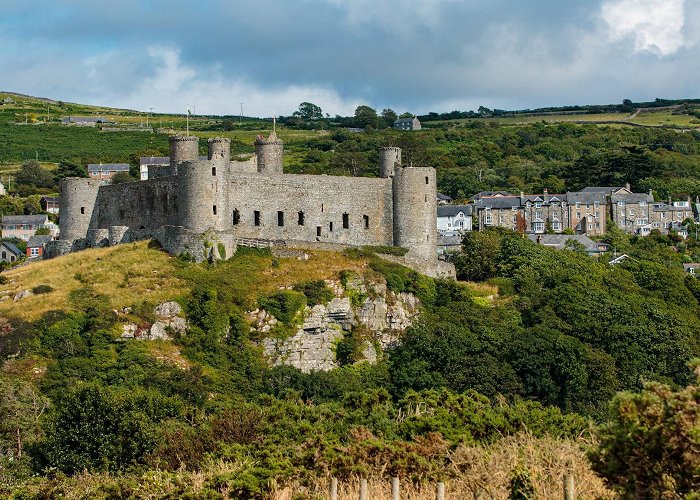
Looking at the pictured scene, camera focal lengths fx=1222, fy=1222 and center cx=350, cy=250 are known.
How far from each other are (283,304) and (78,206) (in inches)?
540

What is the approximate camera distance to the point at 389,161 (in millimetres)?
57562

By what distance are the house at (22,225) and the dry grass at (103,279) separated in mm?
42368

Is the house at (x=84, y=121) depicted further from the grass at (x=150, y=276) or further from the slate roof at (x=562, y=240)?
the grass at (x=150, y=276)

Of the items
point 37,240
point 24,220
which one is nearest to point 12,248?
point 37,240

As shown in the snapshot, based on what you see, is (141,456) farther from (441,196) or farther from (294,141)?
(294,141)

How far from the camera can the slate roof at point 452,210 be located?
90.2 m

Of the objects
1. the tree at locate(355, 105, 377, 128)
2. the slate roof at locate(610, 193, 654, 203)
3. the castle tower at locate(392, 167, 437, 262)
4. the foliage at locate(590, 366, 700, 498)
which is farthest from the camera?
the tree at locate(355, 105, 377, 128)

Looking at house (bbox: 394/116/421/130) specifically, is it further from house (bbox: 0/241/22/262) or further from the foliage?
the foliage

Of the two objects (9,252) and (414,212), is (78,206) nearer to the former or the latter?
(414,212)

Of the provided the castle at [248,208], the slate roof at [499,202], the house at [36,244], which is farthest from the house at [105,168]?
the castle at [248,208]

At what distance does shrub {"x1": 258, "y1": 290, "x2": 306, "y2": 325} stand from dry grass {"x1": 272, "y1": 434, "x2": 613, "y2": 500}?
78.3 feet

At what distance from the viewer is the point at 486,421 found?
34188 millimetres

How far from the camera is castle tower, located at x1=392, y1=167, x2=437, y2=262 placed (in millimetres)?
56281

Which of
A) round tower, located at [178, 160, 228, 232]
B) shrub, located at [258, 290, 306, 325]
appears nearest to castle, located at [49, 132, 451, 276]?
round tower, located at [178, 160, 228, 232]
